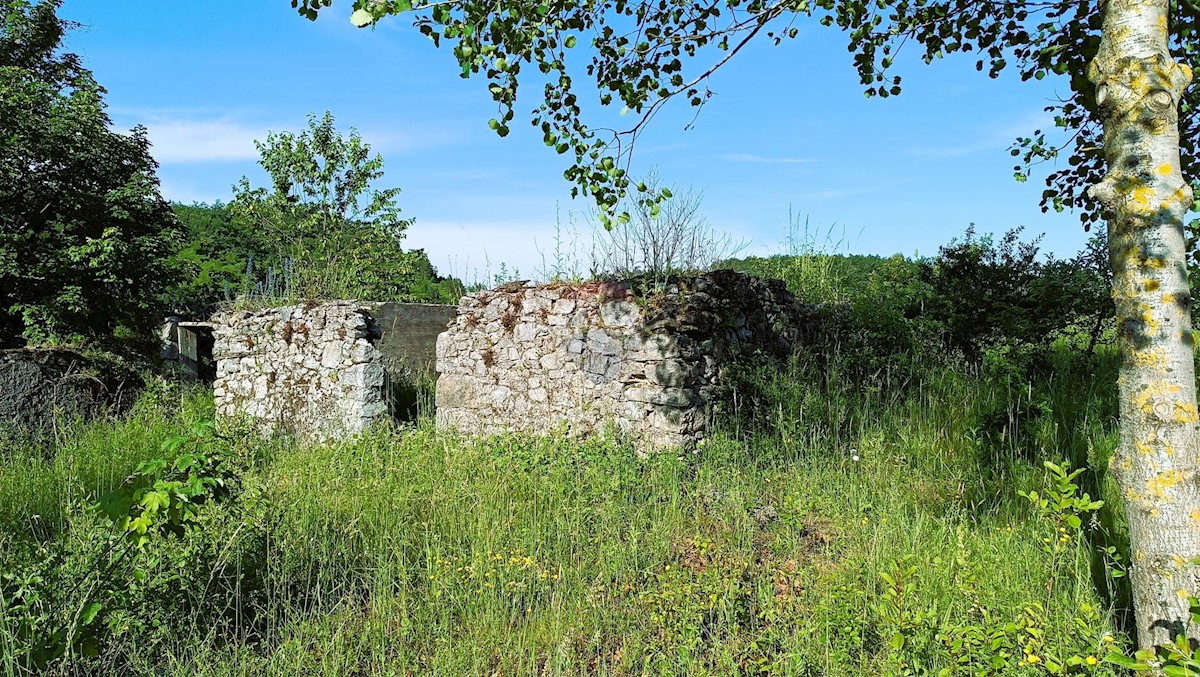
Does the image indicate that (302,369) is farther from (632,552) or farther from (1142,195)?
(1142,195)

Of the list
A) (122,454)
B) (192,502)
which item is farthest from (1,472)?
(192,502)

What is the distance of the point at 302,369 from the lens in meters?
10.4

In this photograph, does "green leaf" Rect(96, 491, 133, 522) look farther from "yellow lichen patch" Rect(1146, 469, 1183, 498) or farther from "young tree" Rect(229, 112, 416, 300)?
"young tree" Rect(229, 112, 416, 300)

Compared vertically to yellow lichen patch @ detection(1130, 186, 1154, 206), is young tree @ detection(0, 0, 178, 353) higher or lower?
higher

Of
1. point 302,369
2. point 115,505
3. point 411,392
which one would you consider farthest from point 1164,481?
point 411,392

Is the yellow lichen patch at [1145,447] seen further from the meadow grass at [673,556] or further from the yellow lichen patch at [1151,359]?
the meadow grass at [673,556]

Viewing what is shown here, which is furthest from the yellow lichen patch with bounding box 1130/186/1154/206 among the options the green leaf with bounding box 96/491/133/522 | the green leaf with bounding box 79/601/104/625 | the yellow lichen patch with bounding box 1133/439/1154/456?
the green leaf with bounding box 79/601/104/625

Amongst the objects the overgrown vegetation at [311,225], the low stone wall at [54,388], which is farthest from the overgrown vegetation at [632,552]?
the overgrown vegetation at [311,225]

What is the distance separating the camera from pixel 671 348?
7.23m

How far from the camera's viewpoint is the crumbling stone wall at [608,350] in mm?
7273

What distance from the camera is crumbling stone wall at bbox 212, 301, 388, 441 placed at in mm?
9672

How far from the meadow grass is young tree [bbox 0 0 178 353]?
22.9ft

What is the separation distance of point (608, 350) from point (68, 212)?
36.6ft

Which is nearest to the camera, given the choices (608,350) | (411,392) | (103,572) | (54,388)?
(103,572)
